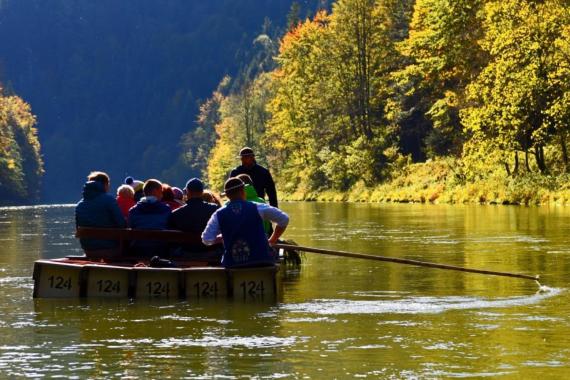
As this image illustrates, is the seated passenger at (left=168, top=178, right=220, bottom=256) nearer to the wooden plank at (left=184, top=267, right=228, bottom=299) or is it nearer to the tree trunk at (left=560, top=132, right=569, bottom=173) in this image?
the wooden plank at (left=184, top=267, right=228, bottom=299)

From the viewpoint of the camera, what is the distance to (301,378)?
10.4 m

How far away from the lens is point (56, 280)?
672 inches

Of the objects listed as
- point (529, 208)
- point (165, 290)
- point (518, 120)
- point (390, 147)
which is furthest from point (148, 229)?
point (390, 147)

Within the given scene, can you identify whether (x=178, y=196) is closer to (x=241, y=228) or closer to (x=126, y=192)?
(x=126, y=192)

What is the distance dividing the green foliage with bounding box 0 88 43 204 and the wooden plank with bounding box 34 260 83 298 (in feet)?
307

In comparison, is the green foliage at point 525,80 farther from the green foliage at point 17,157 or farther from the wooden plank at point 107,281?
the green foliage at point 17,157

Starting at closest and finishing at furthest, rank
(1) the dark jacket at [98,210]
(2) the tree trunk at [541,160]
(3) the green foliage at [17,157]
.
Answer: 1. (1) the dark jacket at [98,210]
2. (2) the tree trunk at [541,160]
3. (3) the green foliage at [17,157]

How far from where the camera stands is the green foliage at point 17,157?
12256 centimetres

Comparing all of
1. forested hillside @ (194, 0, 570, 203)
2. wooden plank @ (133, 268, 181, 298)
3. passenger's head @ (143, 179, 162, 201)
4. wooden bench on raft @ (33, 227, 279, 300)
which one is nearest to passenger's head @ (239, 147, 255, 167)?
passenger's head @ (143, 179, 162, 201)

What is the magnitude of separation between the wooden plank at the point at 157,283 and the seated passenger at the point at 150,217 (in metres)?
1.67

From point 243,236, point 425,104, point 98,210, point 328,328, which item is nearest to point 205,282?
point 243,236

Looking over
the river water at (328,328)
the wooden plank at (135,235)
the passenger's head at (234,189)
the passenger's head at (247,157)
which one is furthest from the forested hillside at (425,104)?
the passenger's head at (234,189)

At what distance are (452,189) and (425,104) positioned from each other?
56.0 ft

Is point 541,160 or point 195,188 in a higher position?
point 541,160
